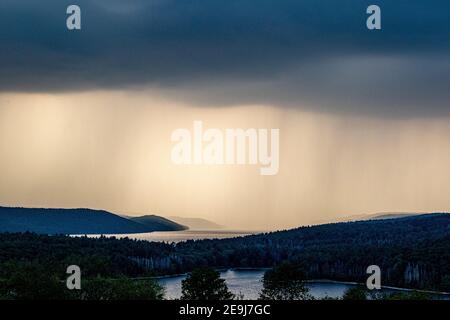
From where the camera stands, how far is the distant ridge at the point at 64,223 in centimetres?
14212

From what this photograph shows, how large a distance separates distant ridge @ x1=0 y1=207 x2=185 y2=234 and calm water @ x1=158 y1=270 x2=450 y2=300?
124ft

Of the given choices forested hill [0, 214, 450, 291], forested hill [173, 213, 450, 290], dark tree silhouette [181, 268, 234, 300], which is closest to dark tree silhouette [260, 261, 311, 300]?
dark tree silhouette [181, 268, 234, 300]

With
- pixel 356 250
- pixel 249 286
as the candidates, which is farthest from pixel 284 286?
pixel 356 250

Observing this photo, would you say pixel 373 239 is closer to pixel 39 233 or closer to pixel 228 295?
pixel 39 233

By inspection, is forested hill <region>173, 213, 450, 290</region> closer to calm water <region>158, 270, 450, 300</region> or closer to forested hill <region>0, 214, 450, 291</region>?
forested hill <region>0, 214, 450, 291</region>

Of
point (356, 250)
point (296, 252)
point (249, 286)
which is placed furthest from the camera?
point (296, 252)

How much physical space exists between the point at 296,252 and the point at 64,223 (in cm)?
4634

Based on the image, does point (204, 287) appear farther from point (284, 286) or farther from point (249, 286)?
point (249, 286)

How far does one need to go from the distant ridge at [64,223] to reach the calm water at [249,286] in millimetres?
37736

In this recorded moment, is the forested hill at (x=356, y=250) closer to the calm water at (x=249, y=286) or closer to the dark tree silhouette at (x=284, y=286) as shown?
the calm water at (x=249, y=286)

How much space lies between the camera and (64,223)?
14300 centimetres

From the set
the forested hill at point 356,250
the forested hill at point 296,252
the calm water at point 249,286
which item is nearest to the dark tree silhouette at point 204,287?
the calm water at point 249,286

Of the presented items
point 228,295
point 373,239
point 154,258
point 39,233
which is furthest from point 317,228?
point 228,295
